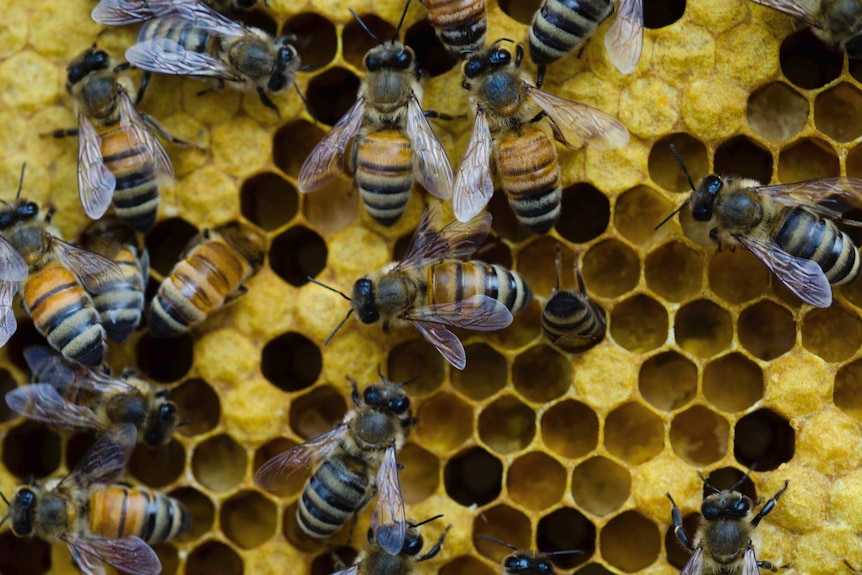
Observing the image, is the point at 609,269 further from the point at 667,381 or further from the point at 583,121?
the point at 583,121

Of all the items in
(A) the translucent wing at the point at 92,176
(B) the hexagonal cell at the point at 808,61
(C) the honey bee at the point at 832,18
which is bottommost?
(A) the translucent wing at the point at 92,176

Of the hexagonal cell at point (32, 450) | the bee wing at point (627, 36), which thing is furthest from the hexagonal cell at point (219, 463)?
the bee wing at point (627, 36)

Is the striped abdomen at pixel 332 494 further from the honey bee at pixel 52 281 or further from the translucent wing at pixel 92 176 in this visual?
the translucent wing at pixel 92 176

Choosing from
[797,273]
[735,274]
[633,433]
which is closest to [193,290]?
[633,433]

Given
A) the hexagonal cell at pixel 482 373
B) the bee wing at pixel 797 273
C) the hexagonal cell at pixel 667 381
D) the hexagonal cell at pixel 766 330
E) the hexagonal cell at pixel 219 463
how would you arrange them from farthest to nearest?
1. the hexagonal cell at pixel 219 463
2. the hexagonal cell at pixel 482 373
3. the hexagonal cell at pixel 667 381
4. the hexagonal cell at pixel 766 330
5. the bee wing at pixel 797 273

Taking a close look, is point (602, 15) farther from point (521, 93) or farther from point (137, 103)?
point (137, 103)
